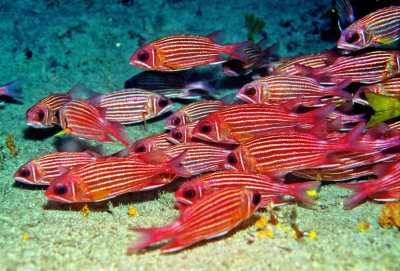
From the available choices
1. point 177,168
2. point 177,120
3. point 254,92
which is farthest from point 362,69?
point 177,168

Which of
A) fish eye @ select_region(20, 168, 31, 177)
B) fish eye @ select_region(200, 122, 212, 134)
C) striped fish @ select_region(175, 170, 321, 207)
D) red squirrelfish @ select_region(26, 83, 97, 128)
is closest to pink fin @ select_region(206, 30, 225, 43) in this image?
fish eye @ select_region(200, 122, 212, 134)

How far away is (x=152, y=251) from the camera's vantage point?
→ 2.95 m

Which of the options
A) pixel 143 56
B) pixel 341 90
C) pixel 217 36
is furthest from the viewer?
pixel 217 36

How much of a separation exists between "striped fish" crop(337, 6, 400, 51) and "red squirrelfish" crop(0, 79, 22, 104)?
6415 mm

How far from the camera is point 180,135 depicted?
4578 millimetres

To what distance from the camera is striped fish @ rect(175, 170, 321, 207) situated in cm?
337

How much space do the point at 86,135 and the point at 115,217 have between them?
5.23ft

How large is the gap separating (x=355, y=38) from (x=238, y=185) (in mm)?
3083

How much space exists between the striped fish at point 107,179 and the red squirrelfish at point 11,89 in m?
3.58

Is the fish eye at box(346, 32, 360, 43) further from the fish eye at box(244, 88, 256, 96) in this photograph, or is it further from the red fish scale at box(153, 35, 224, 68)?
the red fish scale at box(153, 35, 224, 68)

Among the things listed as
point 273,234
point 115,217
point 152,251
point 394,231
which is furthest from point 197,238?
point 394,231

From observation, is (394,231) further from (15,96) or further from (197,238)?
(15,96)

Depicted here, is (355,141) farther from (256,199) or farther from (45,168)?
(45,168)

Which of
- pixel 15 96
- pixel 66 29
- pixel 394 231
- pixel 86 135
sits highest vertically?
pixel 66 29
